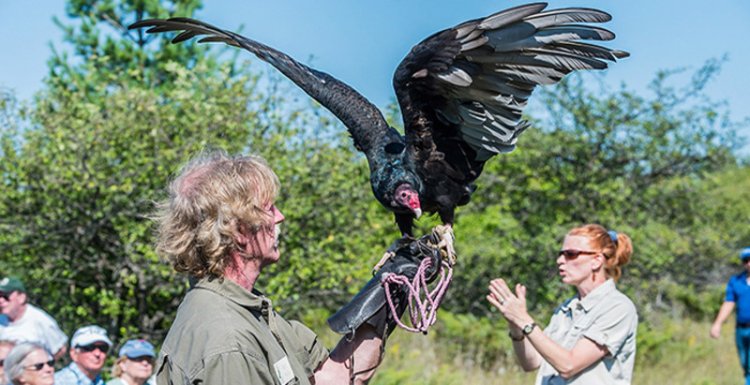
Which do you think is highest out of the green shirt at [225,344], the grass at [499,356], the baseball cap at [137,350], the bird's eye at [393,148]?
the bird's eye at [393,148]

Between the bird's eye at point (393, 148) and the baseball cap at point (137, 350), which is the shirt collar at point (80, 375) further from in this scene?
the bird's eye at point (393, 148)

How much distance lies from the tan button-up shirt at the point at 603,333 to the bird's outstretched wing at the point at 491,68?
0.80 m

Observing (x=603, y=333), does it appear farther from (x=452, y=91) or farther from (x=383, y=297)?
(x=383, y=297)

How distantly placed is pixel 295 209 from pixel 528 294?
12.5 feet

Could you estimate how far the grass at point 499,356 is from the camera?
29.2ft

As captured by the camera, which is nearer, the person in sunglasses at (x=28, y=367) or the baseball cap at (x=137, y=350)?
the person in sunglasses at (x=28, y=367)

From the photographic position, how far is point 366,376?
2.40 metres

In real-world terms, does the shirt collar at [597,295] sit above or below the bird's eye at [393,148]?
below

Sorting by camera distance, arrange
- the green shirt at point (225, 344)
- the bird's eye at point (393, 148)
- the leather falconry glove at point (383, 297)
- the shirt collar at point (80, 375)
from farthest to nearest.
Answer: the shirt collar at point (80, 375)
the bird's eye at point (393, 148)
the leather falconry glove at point (383, 297)
the green shirt at point (225, 344)

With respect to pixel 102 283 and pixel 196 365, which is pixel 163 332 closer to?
pixel 102 283

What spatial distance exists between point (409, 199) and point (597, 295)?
95 centimetres

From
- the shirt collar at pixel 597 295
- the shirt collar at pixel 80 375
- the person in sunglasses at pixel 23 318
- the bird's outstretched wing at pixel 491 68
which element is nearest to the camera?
the bird's outstretched wing at pixel 491 68

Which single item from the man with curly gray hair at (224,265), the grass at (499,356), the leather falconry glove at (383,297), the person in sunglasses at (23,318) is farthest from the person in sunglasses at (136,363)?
the grass at (499,356)

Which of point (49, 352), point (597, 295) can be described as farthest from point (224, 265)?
point (49, 352)
